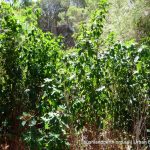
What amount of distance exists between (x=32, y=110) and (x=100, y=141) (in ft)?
3.05

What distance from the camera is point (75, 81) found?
3730mm

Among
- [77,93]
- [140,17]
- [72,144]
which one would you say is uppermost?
[140,17]

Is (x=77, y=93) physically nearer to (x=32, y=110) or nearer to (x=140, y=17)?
(x=32, y=110)

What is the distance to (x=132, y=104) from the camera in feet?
12.4

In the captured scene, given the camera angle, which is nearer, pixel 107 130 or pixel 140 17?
pixel 107 130

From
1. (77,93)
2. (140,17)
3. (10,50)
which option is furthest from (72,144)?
(140,17)

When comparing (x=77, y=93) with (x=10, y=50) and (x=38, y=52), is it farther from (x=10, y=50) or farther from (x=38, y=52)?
(x=10, y=50)

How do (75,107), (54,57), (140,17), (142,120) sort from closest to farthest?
(75,107), (142,120), (54,57), (140,17)

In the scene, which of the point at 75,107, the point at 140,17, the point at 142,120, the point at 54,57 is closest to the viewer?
the point at 75,107

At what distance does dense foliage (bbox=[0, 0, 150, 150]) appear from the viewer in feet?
11.7

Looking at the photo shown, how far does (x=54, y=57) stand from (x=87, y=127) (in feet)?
3.20

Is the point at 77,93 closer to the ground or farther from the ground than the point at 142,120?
farther from the ground

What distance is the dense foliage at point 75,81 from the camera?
3.57m

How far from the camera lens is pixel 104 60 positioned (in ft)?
12.2
